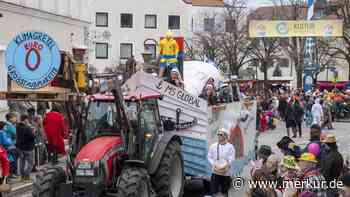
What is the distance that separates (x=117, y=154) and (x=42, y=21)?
23.6m

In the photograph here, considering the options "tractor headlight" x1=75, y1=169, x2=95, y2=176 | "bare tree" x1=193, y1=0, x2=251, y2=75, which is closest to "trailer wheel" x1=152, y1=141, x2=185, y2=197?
"tractor headlight" x1=75, y1=169, x2=95, y2=176

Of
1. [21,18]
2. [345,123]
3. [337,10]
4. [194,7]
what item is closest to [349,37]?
[337,10]

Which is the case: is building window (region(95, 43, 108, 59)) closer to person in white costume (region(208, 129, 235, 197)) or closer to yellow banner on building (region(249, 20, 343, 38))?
yellow banner on building (region(249, 20, 343, 38))

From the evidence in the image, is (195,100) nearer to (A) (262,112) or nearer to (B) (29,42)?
(B) (29,42)

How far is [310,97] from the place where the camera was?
38.0 metres

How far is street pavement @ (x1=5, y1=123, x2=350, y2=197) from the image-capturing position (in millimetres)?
14998

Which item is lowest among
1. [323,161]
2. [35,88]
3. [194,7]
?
[323,161]

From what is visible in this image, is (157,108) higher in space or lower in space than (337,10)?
lower

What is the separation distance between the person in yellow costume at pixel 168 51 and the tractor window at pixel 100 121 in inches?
236

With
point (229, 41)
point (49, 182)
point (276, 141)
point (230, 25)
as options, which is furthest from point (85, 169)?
point (230, 25)

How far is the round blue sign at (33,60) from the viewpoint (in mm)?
11531

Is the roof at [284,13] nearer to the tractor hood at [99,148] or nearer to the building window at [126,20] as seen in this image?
the building window at [126,20]

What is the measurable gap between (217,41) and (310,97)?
74.2ft

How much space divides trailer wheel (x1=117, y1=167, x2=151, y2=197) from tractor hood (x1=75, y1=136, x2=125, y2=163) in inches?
17.5
